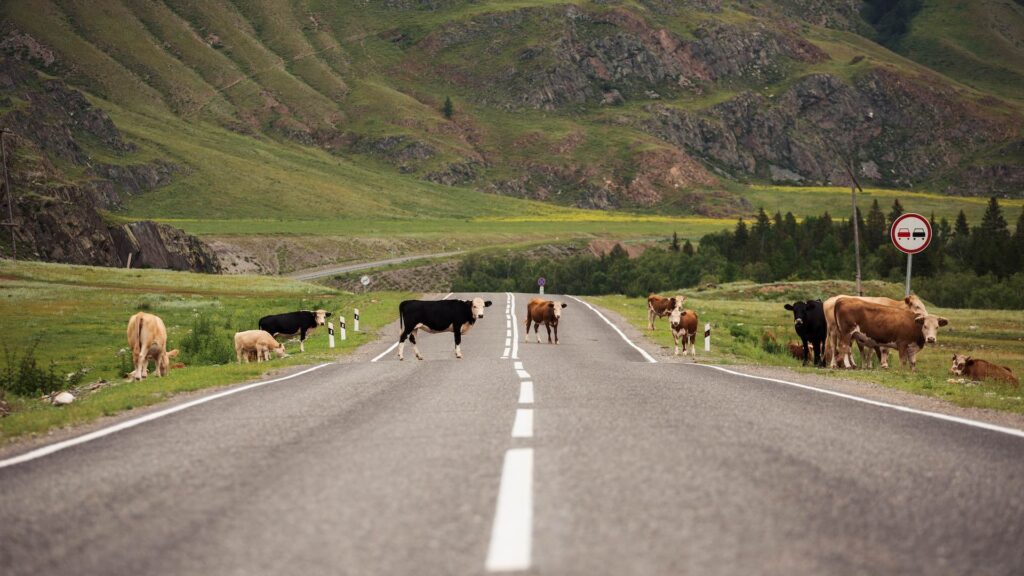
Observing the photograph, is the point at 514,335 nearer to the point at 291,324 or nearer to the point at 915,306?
the point at 291,324

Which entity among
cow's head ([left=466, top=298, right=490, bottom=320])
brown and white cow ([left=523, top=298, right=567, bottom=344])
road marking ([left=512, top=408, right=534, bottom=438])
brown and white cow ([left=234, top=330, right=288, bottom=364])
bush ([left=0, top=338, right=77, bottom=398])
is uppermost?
cow's head ([left=466, top=298, right=490, bottom=320])

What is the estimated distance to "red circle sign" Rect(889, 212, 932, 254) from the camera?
20734 mm

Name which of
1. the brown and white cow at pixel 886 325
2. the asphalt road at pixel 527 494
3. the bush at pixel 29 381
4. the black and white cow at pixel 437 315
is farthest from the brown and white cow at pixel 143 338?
the brown and white cow at pixel 886 325

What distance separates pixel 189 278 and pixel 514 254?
66353 millimetres

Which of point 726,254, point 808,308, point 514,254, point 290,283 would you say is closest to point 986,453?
point 808,308

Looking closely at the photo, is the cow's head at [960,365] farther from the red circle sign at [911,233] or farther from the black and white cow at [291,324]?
the black and white cow at [291,324]

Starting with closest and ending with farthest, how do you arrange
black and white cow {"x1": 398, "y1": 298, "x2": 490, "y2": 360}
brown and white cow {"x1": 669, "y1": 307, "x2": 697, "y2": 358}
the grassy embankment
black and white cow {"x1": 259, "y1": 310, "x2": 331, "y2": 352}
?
the grassy embankment
black and white cow {"x1": 398, "y1": 298, "x2": 490, "y2": 360}
brown and white cow {"x1": 669, "y1": 307, "x2": 697, "y2": 358}
black and white cow {"x1": 259, "y1": 310, "x2": 331, "y2": 352}

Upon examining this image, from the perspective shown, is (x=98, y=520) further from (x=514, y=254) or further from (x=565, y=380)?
(x=514, y=254)

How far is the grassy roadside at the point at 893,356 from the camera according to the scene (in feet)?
52.3

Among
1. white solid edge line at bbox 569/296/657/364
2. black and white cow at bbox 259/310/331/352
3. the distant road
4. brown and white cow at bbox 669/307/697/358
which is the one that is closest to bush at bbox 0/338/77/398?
black and white cow at bbox 259/310/331/352

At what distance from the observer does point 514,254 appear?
134m

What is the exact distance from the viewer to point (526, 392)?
1302 cm

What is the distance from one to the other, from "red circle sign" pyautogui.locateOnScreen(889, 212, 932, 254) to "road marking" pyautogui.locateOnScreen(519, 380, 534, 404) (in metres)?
11.3

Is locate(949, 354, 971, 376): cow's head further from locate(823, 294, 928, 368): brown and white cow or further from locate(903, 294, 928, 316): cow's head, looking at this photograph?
locate(903, 294, 928, 316): cow's head
